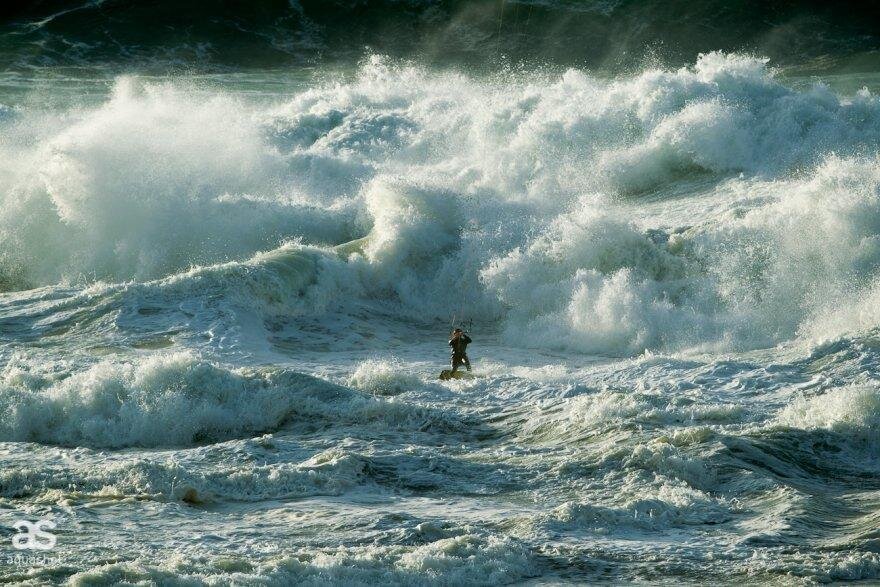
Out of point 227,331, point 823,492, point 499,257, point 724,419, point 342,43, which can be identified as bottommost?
point 823,492

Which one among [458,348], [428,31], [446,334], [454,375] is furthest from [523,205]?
[428,31]

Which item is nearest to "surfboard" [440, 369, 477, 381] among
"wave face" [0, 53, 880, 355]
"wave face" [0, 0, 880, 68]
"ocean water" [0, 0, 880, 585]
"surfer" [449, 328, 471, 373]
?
"surfer" [449, 328, 471, 373]

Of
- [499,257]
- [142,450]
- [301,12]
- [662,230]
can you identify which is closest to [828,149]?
[662,230]

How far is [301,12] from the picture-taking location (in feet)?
150

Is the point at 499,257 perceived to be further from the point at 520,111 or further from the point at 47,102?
the point at 47,102

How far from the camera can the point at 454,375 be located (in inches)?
551

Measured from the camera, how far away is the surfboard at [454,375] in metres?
13.9

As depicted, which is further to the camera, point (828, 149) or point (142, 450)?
point (828, 149)

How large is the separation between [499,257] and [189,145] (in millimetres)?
8760

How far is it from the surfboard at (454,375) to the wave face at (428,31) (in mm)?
27747

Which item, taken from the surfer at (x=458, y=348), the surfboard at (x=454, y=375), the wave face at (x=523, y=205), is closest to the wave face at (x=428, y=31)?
the wave face at (x=523, y=205)

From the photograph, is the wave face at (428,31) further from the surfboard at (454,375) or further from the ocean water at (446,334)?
the surfboard at (454,375)

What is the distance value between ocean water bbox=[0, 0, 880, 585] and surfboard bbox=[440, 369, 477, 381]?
48cm

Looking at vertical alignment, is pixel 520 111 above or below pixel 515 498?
above
